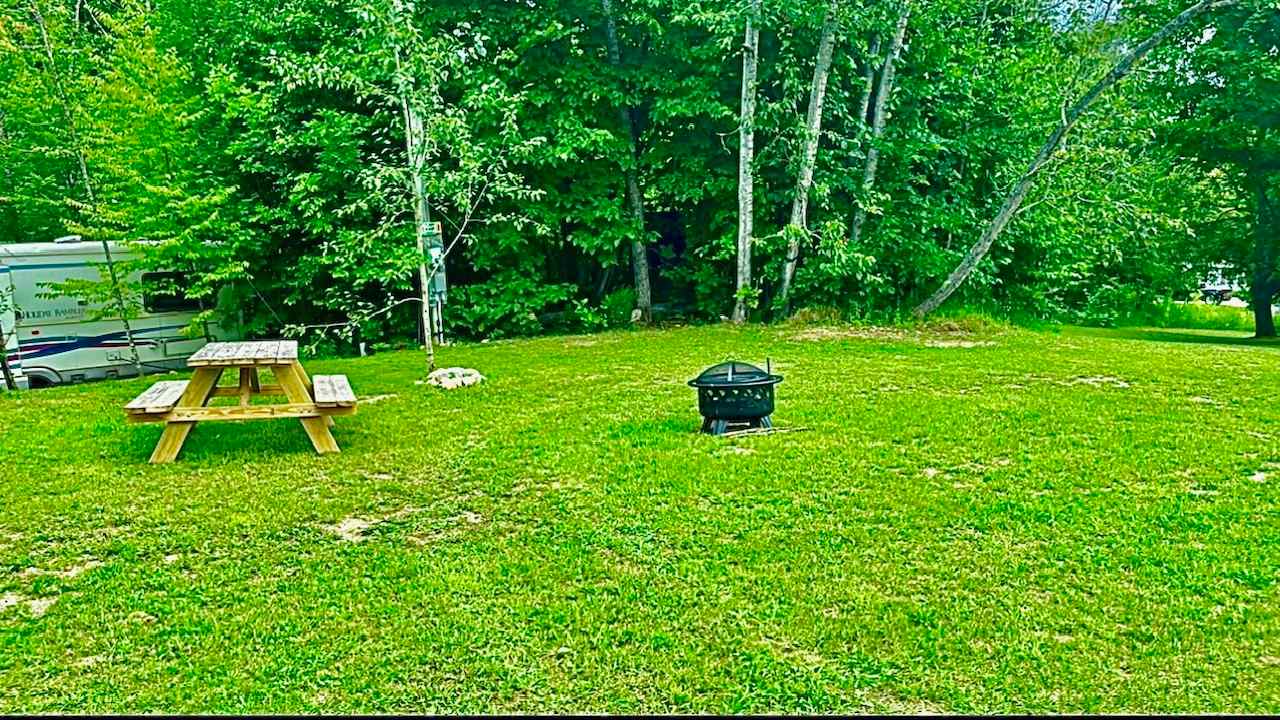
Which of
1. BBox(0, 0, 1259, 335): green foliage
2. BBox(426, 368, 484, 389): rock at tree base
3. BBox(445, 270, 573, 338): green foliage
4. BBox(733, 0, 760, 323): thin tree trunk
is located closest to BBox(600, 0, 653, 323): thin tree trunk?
BBox(0, 0, 1259, 335): green foliage

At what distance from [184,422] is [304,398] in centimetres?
56

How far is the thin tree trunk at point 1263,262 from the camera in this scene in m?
11.9

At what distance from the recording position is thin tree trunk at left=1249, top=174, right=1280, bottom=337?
11914 mm

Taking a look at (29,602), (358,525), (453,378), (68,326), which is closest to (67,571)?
(29,602)

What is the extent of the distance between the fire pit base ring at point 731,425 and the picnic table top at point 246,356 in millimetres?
2192

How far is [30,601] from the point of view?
8.60 feet

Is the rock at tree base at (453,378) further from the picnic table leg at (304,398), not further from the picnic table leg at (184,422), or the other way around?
the picnic table leg at (184,422)

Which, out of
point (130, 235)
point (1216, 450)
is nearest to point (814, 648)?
point (1216, 450)

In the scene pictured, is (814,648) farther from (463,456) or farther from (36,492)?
(36,492)

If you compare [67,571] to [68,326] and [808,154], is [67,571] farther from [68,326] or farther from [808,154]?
[808,154]

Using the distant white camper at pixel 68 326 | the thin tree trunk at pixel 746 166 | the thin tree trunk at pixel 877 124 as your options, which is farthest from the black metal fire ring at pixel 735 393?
the distant white camper at pixel 68 326

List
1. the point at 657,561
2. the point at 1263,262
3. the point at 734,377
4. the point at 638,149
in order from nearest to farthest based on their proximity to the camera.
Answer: the point at 657,561, the point at 734,377, the point at 638,149, the point at 1263,262

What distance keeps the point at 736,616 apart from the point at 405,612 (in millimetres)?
975

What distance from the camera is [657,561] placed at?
2850 millimetres
